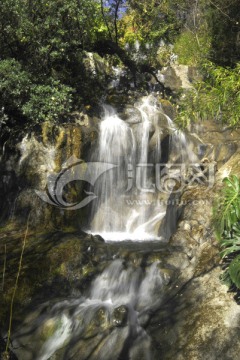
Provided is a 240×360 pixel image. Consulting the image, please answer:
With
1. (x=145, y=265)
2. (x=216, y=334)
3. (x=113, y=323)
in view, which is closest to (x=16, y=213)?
(x=145, y=265)

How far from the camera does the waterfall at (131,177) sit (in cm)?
1002

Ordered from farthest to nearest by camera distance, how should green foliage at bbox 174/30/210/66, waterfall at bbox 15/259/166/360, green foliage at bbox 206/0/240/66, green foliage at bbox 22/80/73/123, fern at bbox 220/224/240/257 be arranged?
green foliage at bbox 174/30/210/66 → green foliage at bbox 206/0/240/66 → green foliage at bbox 22/80/73/123 → fern at bbox 220/224/240/257 → waterfall at bbox 15/259/166/360

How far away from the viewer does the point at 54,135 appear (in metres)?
9.70

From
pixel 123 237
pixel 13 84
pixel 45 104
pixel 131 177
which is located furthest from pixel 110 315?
pixel 13 84

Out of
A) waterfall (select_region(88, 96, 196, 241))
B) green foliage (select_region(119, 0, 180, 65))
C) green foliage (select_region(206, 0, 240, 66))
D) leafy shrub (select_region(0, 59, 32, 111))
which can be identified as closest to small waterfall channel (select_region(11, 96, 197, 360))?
waterfall (select_region(88, 96, 196, 241))

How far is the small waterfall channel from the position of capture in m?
5.30

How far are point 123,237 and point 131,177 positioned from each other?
213cm

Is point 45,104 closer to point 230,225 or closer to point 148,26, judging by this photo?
point 230,225

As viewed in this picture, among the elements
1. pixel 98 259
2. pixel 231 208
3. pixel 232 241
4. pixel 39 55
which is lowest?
pixel 98 259

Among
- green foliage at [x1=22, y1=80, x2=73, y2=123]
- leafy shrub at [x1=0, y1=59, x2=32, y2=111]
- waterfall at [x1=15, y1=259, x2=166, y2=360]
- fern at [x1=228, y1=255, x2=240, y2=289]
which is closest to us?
fern at [x1=228, y1=255, x2=240, y2=289]

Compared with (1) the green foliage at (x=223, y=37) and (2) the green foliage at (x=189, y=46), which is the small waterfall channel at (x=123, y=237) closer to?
(1) the green foliage at (x=223, y=37)

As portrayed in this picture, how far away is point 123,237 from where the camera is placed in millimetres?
9562

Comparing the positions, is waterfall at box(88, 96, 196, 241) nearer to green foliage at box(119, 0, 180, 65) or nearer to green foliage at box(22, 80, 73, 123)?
green foliage at box(22, 80, 73, 123)

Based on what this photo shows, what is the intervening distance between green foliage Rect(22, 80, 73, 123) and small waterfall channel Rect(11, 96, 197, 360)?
62.1 inches
